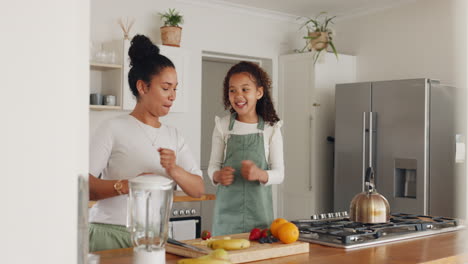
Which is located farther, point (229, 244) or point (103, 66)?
point (103, 66)

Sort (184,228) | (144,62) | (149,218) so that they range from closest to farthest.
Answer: (149,218) < (144,62) < (184,228)

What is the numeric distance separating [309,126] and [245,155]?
2.58 meters

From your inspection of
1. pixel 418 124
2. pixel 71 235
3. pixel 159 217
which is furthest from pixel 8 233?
pixel 418 124

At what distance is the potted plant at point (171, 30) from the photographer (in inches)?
172

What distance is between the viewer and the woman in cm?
182

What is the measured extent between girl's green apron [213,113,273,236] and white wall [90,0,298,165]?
1983 millimetres

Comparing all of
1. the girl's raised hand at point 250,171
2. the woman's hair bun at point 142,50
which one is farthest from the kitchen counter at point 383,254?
the woman's hair bun at point 142,50

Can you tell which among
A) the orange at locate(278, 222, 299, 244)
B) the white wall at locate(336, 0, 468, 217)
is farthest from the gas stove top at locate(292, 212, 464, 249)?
the white wall at locate(336, 0, 468, 217)

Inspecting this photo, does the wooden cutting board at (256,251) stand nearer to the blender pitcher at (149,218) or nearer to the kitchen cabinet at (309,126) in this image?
the blender pitcher at (149,218)

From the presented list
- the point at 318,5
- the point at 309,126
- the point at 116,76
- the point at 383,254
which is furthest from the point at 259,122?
the point at 318,5

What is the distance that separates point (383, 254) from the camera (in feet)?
5.82

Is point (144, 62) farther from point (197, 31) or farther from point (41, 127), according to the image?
point (197, 31)

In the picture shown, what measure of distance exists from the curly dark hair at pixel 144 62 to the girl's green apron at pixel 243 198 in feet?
2.19

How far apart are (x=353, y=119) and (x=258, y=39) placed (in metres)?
1.25
